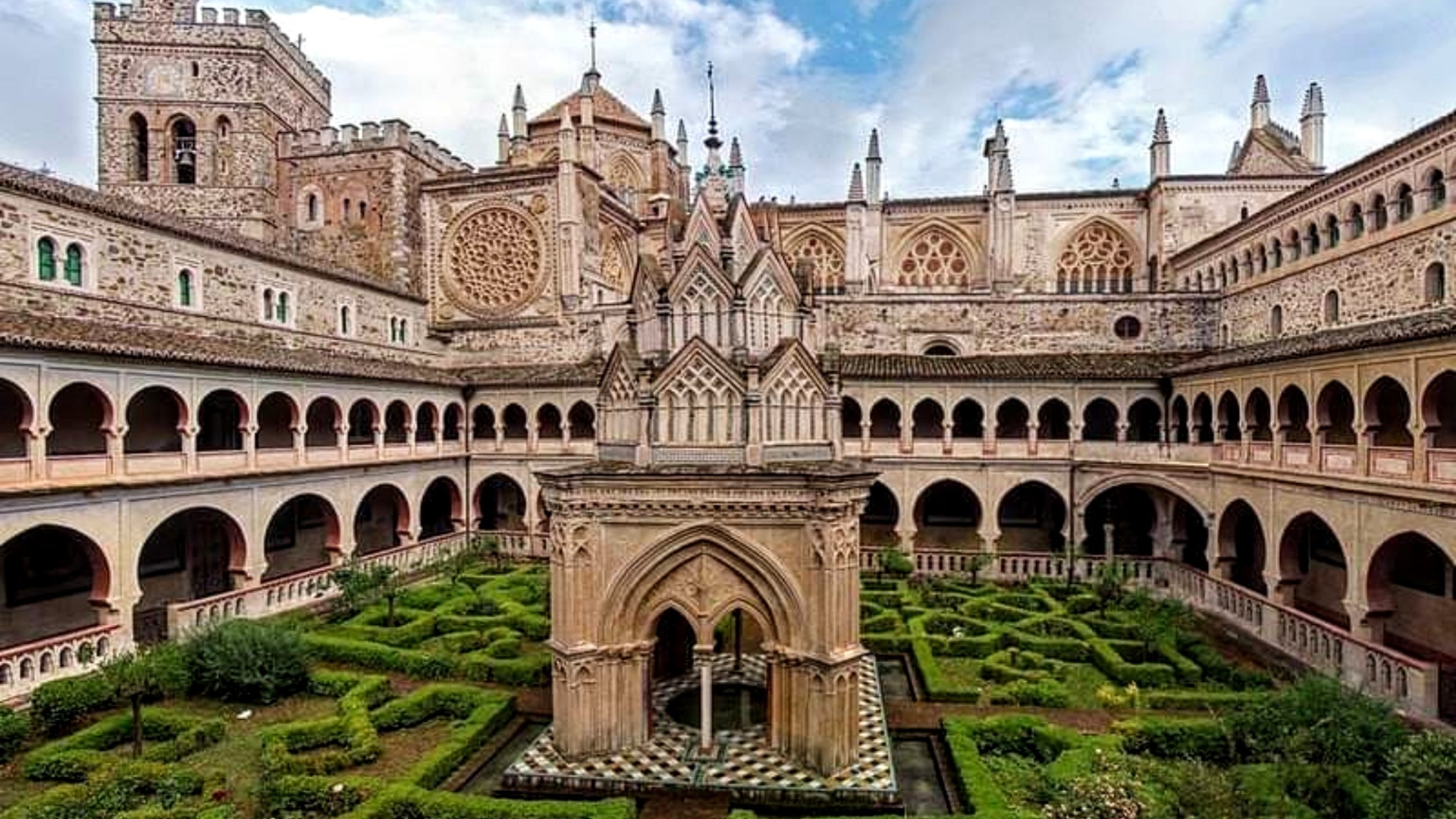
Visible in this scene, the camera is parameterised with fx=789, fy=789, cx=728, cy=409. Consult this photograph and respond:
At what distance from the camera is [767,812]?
11672 millimetres

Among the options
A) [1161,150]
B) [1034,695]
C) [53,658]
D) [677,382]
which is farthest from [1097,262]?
[53,658]

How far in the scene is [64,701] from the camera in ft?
48.4

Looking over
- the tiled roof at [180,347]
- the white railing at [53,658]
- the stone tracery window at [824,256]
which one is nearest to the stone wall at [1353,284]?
the stone tracery window at [824,256]

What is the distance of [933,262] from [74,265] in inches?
1322

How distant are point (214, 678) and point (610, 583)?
9.69m

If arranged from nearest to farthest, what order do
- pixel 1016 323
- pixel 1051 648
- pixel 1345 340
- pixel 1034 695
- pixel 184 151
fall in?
pixel 1034 695 → pixel 1345 340 → pixel 1051 648 → pixel 1016 323 → pixel 184 151

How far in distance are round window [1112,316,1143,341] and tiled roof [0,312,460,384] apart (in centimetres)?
2796

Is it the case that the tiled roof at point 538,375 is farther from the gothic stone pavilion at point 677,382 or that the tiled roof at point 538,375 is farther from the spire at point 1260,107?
the spire at point 1260,107

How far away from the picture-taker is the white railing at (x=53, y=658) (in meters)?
15.8

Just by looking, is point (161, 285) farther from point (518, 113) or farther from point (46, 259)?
point (518, 113)

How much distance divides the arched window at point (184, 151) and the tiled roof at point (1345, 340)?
142ft

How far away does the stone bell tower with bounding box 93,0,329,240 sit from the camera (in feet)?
115

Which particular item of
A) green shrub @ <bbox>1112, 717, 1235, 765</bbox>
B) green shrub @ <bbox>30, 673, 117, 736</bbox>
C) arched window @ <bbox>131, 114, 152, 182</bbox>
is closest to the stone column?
green shrub @ <bbox>1112, 717, 1235, 765</bbox>

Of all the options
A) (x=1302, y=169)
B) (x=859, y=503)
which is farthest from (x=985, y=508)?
(x=1302, y=169)
